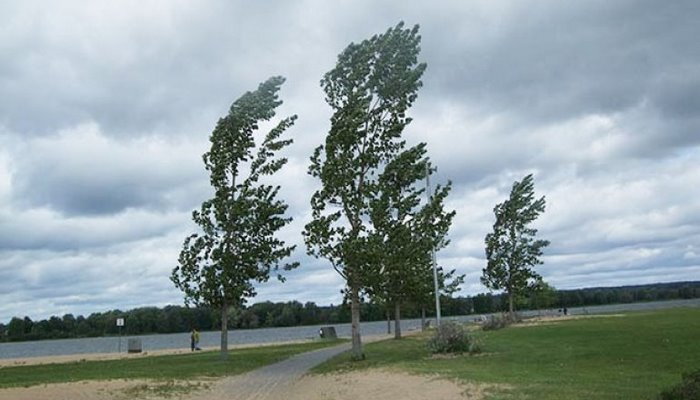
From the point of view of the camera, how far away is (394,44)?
28453 mm

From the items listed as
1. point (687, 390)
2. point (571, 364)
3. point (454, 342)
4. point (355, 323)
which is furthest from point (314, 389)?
point (687, 390)

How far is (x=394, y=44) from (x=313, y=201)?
22.5 ft

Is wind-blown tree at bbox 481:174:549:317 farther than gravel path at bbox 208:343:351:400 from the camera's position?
Yes

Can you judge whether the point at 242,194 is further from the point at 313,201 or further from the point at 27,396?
the point at 27,396

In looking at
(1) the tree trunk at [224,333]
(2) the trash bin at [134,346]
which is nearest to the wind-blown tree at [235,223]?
(1) the tree trunk at [224,333]

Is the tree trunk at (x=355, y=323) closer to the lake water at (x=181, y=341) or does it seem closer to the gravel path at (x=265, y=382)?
the gravel path at (x=265, y=382)

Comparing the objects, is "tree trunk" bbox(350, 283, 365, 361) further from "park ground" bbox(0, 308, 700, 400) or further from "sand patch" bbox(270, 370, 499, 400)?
"sand patch" bbox(270, 370, 499, 400)

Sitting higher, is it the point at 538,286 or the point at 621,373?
the point at 538,286

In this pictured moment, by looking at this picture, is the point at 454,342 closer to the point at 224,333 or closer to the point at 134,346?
the point at 224,333

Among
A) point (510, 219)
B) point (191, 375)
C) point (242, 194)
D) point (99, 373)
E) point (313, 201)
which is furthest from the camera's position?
point (510, 219)

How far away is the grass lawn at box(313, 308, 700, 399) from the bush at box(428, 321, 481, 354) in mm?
495

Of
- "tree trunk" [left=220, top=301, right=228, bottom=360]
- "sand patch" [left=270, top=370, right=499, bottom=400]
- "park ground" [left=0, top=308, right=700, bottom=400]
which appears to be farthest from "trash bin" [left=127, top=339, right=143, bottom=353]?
"sand patch" [left=270, top=370, right=499, bottom=400]

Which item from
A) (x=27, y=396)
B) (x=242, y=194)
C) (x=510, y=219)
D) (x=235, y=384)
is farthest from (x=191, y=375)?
(x=510, y=219)

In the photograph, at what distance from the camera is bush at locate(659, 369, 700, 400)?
35.7ft
